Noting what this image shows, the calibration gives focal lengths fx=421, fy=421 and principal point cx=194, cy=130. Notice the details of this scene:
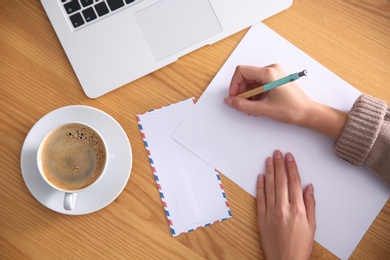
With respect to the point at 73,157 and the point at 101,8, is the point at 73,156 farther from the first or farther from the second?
the point at 101,8

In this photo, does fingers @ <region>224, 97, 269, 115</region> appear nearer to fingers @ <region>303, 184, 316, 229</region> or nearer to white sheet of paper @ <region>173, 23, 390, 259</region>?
white sheet of paper @ <region>173, 23, 390, 259</region>

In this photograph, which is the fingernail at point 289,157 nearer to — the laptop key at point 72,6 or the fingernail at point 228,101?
the fingernail at point 228,101

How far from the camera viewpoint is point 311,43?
2.71ft

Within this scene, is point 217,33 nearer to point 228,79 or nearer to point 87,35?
point 228,79

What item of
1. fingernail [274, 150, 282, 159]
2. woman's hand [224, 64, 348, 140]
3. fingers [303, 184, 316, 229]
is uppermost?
woman's hand [224, 64, 348, 140]

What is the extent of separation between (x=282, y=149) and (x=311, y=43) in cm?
22

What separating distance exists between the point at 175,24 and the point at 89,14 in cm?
16

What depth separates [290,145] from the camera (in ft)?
2.68

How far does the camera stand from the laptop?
2.54 ft

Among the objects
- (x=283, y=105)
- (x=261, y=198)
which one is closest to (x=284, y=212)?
(x=261, y=198)

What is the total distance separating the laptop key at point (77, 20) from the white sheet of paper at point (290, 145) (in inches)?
10.4

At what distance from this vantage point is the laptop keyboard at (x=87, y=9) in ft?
2.50

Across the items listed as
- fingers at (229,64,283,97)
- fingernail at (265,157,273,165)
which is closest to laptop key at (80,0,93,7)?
fingers at (229,64,283,97)

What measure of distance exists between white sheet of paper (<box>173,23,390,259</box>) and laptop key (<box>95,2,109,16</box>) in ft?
0.79
